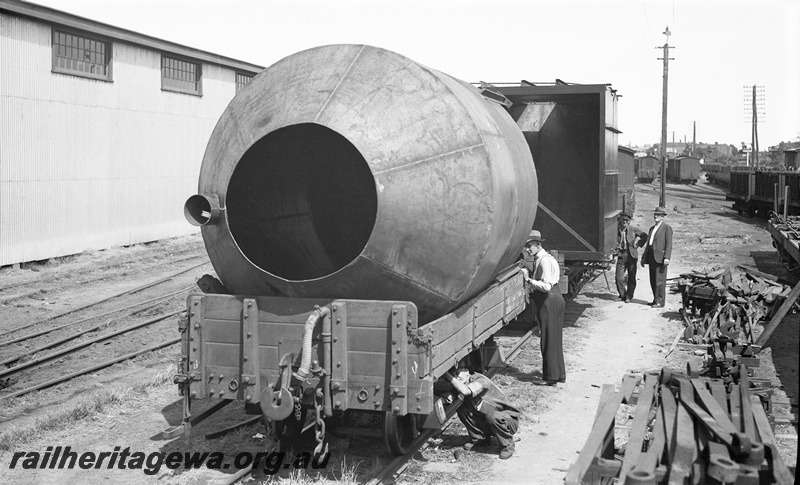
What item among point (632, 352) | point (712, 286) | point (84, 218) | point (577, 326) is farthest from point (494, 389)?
point (84, 218)

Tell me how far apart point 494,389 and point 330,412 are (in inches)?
83.8

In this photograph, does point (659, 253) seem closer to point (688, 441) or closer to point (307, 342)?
point (307, 342)

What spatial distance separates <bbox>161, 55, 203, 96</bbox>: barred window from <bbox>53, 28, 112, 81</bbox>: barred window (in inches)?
107

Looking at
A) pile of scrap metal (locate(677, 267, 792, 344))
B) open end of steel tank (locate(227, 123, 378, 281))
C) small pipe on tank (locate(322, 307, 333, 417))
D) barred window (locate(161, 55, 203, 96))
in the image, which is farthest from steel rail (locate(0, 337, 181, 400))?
barred window (locate(161, 55, 203, 96))

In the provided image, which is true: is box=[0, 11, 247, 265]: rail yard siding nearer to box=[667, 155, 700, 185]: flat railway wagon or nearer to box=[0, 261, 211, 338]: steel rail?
box=[0, 261, 211, 338]: steel rail

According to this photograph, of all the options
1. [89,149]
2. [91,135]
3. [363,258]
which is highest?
[91,135]

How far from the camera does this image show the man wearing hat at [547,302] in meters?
9.67

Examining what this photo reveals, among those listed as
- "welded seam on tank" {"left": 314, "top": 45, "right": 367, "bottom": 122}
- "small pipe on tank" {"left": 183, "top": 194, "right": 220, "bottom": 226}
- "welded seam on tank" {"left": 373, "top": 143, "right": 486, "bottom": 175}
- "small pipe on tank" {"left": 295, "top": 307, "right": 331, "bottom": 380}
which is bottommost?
"small pipe on tank" {"left": 295, "top": 307, "right": 331, "bottom": 380}

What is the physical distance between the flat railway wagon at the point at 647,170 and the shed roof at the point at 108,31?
52614mm

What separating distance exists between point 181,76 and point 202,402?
18.6 m

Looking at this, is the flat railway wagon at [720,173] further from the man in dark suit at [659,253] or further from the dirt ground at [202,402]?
the man in dark suit at [659,253]

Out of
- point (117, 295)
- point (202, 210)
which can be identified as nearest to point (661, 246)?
point (202, 210)

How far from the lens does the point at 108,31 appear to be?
836 inches

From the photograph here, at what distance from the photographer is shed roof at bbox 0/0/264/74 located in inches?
728
